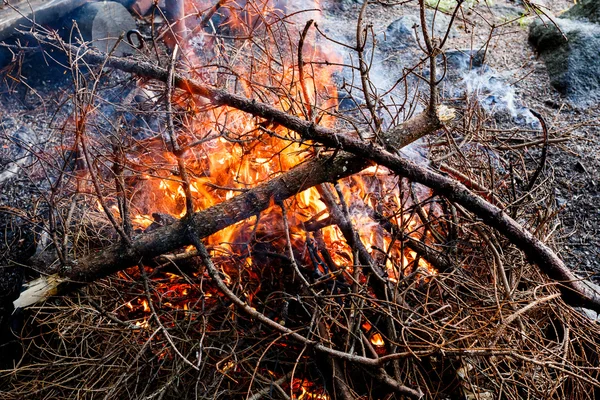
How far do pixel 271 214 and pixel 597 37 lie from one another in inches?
173

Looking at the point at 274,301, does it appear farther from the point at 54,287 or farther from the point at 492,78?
the point at 492,78

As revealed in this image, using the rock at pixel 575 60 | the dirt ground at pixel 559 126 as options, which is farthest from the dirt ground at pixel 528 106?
the rock at pixel 575 60

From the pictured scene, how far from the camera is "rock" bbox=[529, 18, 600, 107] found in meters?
4.40

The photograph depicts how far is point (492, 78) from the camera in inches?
183

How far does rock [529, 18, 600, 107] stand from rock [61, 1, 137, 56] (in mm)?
4465

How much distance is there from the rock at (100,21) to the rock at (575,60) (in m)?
4.47

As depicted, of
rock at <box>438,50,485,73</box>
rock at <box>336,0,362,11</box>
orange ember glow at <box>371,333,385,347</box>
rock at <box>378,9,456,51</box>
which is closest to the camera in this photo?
orange ember glow at <box>371,333,385,347</box>

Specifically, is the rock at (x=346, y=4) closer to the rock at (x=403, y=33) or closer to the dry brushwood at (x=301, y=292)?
the rock at (x=403, y=33)

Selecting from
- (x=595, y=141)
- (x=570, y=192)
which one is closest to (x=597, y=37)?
(x=595, y=141)

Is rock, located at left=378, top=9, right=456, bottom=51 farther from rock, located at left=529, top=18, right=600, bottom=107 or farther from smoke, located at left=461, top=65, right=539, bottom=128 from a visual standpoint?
rock, located at left=529, top=18, right=600, bottom=107

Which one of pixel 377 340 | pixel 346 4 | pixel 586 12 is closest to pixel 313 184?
pixel 377 340

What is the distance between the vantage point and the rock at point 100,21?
4430mm

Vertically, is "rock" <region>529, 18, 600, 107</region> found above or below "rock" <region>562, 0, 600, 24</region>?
below

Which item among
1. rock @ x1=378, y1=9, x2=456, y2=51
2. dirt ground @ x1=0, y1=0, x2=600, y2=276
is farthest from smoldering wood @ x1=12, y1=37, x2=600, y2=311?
rock @ x1=378, y1=9, x2=456, y2=51
